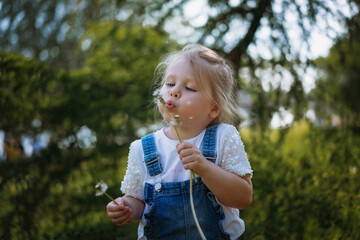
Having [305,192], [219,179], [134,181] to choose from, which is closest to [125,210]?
[134,181]

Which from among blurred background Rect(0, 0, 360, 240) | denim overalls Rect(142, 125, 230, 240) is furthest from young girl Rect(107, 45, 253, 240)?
blurred background Rect(0, 0, 360, 240)

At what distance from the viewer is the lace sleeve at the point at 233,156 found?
60.2 inches

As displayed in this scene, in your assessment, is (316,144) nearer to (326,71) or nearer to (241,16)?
(326,71)

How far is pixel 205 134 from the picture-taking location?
165 centimetres

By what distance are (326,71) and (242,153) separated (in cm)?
258

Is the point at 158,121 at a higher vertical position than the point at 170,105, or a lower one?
lower

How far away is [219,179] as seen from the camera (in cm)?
145

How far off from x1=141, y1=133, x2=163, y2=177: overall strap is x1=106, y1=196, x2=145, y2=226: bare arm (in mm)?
166

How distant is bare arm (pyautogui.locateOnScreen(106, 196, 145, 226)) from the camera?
1537 millimetres

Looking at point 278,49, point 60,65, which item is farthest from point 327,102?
point 60,65

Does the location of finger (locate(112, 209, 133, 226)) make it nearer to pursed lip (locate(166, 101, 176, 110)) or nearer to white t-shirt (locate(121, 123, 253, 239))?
white t-shirt (locate(121, 123, 253, 239))

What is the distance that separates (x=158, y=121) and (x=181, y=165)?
Result: 1.33 m

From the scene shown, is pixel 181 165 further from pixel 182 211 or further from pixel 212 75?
pixel 212 75

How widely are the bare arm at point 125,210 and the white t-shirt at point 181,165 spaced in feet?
0.11
